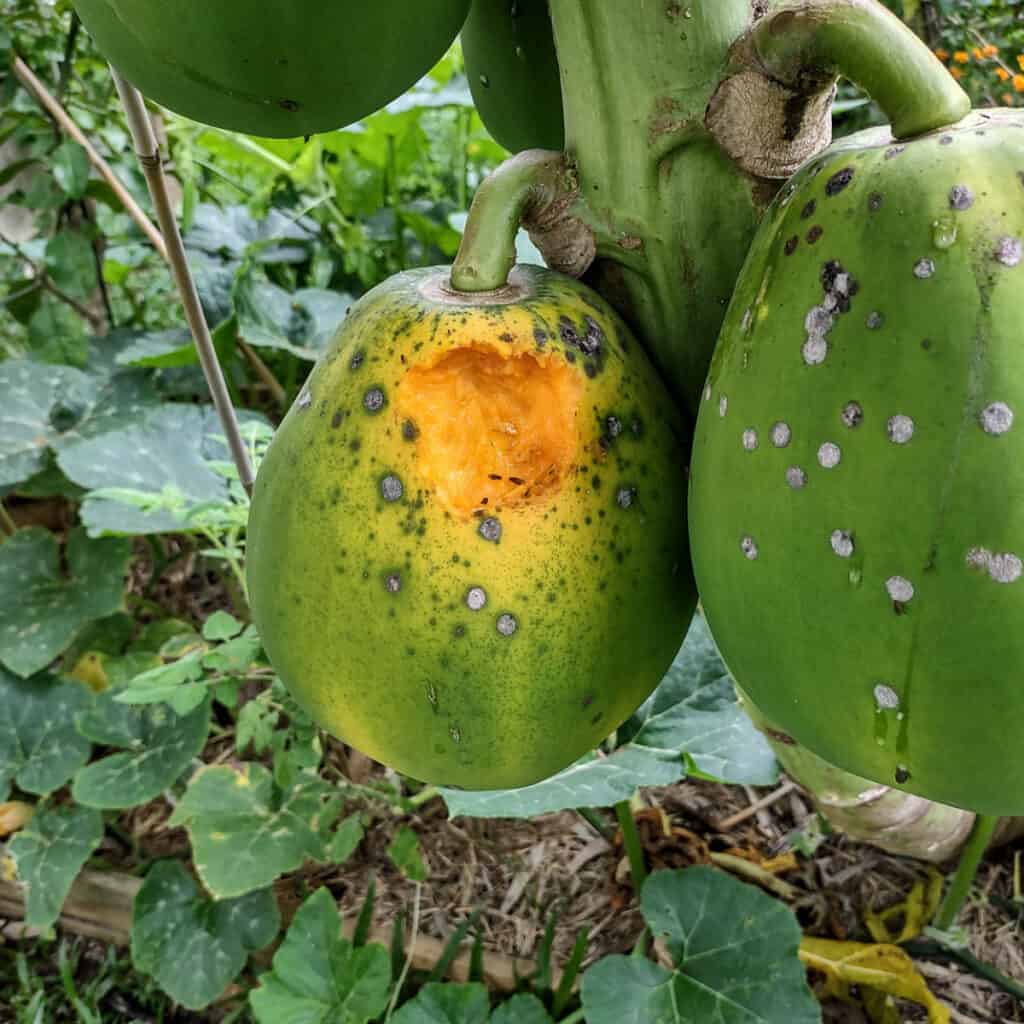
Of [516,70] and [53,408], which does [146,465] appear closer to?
[53,408]

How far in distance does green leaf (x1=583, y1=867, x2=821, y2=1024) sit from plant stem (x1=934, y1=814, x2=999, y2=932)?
0.31m

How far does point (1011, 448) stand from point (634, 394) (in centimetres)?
23

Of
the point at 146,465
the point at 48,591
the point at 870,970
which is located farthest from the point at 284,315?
the point at 870,970

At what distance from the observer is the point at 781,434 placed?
20.6 inches

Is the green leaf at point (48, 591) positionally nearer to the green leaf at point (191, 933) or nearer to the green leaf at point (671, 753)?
the green leaf at point (191, 933)

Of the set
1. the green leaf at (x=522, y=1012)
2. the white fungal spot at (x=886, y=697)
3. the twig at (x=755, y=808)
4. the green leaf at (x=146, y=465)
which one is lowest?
the twig at (x=755, y=808)

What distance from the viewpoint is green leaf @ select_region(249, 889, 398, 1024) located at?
1447 mm

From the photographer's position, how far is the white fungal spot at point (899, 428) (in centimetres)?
48

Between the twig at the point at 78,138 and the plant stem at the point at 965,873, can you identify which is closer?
the plant stem at the point at 965,873

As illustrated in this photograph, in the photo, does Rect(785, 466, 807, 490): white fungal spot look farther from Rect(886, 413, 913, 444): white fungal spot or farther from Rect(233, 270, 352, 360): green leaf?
Rect(233, 270, 352, 360): green leaf

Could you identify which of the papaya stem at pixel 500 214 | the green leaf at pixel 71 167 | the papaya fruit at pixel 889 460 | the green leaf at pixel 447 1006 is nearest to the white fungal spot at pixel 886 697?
the papaya fruit at pixel 889 460

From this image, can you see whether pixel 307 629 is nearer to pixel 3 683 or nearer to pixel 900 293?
pixel 900 293

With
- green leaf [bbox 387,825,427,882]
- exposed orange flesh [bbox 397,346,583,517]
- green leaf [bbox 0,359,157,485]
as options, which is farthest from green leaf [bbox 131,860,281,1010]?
exposed orange flesh [bbox 397,346,583,517]

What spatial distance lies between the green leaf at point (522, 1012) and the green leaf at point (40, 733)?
91 cm
